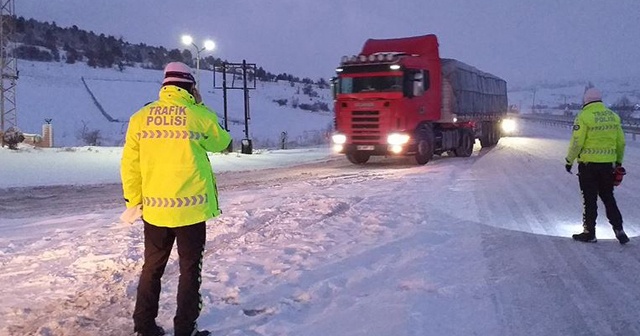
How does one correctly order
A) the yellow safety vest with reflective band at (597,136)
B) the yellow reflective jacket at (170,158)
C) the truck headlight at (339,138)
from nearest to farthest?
the yellow reflective jacket at (170,158) → the yellow safety vest with reflective band at (597,136) → the truck headlight at (339,138)

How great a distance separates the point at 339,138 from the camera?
813 inches

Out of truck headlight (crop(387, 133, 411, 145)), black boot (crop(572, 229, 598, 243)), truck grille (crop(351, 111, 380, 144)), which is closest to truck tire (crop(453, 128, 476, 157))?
truck headlight (crop(387, 133, 411, 145))

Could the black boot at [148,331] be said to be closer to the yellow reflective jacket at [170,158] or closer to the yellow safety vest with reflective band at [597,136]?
the yellow reflective jacket at [170,158]

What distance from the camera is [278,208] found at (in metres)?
10.6

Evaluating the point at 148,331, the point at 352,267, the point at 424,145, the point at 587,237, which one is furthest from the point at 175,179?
the point at 424,145

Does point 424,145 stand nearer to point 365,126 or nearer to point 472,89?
point 365,126

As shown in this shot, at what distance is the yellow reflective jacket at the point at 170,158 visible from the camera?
14.7ft

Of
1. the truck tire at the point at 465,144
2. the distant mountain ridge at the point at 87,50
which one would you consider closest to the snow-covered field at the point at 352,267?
the truck tire at the point at 465,144

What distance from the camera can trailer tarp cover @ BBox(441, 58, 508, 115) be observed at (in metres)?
23.4

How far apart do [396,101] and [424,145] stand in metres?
2.23

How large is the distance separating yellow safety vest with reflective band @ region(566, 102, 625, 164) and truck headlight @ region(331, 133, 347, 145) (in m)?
12.5

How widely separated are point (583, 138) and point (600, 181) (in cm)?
65

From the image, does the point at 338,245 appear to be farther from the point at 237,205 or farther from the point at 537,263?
the point at 237,205

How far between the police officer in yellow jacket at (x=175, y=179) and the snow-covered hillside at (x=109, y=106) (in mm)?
38201
